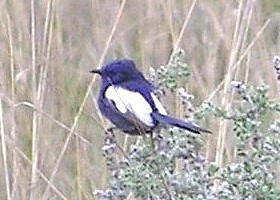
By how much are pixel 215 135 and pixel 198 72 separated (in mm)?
374

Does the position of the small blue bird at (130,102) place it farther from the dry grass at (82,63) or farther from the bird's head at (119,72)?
the dry grass at (82,63)

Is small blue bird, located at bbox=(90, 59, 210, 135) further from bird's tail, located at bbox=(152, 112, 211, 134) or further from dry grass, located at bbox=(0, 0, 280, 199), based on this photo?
dry grass, located at bbox=(0, 0, 280, 199)

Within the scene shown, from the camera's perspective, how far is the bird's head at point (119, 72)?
2176 millimetres

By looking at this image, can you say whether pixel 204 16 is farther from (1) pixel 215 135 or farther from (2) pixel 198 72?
(1) pixel 215 135

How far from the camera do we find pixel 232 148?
255 cm

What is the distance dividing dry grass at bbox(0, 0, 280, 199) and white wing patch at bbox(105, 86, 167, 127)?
0.30 m

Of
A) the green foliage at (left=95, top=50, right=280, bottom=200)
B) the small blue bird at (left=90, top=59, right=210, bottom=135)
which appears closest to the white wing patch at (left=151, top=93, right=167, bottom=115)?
the small blue bird at (left=90, top=59, right=210, bottom=135)

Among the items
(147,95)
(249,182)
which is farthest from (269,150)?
(147,95)

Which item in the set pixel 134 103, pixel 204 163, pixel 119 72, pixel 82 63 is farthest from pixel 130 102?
pixel 82 63

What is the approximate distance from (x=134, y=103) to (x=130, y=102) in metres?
0.02

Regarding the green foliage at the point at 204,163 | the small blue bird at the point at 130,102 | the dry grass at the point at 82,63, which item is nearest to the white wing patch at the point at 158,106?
the small blue bird at the point at 130,102

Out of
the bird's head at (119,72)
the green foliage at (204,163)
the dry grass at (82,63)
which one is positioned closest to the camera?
Result: the green foliage at (204,163)

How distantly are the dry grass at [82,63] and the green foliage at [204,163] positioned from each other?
586 millimetres

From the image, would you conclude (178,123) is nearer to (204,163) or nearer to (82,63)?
(204,163)
